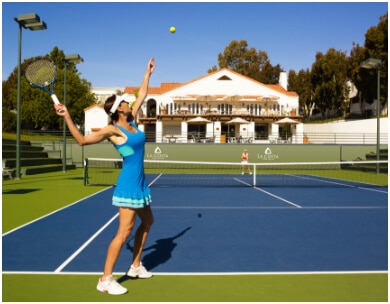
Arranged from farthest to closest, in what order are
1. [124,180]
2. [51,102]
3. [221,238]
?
[51,102] → [221,238] → [124,180]

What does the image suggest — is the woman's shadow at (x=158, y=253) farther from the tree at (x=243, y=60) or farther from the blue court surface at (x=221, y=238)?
the tree at (x=243, y=60)

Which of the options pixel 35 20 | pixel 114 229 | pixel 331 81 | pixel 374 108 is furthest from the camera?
pixel 331 81

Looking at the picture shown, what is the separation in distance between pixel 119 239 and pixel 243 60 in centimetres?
7341

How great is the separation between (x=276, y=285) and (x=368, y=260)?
5.61ft

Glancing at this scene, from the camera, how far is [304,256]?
224 inches

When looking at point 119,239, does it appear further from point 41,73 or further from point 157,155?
point 157,155

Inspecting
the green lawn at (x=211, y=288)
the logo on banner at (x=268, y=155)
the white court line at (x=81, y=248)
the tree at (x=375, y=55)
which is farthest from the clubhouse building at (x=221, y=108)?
the green lawn at (x=211, y=288)

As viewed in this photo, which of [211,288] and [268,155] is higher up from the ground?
[268,155]

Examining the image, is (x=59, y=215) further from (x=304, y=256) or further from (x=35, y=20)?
(x=35, y=20)

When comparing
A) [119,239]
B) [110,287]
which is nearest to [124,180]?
[119,239]

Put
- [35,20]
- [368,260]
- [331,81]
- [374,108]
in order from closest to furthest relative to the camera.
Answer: [368,260] → [35,20] → [374,108] → [331,81]

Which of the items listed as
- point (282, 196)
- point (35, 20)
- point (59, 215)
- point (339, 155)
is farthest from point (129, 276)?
point (339, 155)

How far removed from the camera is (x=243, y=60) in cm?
7506

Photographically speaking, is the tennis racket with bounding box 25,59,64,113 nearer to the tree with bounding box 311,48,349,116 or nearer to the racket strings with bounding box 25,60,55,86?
the racket strings with bounding box 25,60,55,86
